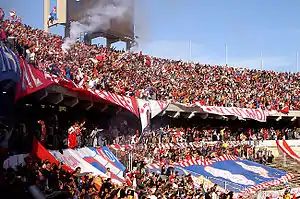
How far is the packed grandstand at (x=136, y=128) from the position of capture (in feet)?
37.2

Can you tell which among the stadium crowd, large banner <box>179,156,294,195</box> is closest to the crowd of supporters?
large banner <box>179,156,294,195</box>

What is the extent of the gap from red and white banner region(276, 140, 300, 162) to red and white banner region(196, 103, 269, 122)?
202cm

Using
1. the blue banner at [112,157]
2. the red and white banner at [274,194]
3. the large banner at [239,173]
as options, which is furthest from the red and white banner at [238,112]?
the blue banner at [112,157]

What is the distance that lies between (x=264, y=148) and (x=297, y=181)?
6290 millimetres

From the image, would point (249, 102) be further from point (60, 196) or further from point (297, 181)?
point (60, 196)

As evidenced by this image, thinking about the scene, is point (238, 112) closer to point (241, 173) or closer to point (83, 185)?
point (241, 173)

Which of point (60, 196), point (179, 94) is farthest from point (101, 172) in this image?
point (179, 94)

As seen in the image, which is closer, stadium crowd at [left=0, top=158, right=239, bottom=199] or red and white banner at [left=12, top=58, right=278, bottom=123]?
stadium crowd at [left=0, top=158, right=239, bottom=199]

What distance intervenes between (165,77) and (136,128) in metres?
9.70

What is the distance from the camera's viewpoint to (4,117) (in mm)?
11875

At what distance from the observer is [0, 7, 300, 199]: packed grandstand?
11344 mm

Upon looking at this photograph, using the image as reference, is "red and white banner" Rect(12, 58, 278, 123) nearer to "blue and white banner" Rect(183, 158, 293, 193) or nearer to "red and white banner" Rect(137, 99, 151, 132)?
"red and white banner" Rect(137, 99, 151, 132)

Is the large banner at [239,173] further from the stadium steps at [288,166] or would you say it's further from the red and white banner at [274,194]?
the stadium steps at [288,166]

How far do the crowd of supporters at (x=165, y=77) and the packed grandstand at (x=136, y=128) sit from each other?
5.0 inches
